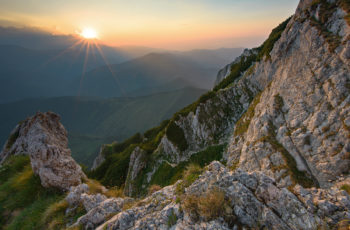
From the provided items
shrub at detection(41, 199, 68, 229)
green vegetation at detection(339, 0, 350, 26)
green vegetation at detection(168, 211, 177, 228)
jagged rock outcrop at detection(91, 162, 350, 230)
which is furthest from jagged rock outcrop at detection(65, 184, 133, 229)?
green vegetation at detection(339, 0, 350, 26)

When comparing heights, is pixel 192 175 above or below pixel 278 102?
below

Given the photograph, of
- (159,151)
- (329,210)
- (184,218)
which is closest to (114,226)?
(184,218)

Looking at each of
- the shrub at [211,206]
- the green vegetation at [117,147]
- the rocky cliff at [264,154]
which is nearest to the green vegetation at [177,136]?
the rocky cliff at [264,154]

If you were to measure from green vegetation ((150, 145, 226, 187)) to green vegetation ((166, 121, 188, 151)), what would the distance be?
3.85 m

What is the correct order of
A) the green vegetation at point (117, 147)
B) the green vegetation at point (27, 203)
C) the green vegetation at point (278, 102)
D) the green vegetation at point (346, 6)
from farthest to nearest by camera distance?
the green vegetation at point (117, 147), the green vegetation at point (278, 102), the green vegetation at point (346, 6), the green vegetation at point (27, 203)

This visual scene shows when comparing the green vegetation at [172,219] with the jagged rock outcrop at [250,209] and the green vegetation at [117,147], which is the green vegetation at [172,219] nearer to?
the jagged rock outcrop at [250,209]

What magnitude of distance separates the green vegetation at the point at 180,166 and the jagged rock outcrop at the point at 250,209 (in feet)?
67.7

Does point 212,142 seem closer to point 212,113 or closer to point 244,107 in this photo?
point 212,113

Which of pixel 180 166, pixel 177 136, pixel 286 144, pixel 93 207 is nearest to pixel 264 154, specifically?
pixel 286 144

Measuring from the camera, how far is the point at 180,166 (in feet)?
105

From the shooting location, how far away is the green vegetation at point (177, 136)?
3591 centimetres

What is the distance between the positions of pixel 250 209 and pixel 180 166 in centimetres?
2770

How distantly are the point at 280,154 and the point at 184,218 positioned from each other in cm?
1398

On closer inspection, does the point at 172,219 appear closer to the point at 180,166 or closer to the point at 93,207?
the point at 93,207
